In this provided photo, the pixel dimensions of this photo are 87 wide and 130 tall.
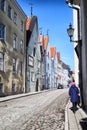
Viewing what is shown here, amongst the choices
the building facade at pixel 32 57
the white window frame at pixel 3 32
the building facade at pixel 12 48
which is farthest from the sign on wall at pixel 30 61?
the white window frame at pixel 3 32

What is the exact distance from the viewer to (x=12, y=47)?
113 feet

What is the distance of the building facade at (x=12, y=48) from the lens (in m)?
31.1

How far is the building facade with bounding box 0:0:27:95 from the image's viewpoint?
31.1m

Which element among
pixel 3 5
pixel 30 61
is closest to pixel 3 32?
pixel 3 5

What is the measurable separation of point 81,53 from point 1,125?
784 cm

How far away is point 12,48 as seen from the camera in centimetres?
3450

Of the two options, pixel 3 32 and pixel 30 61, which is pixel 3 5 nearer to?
pixel 3 32

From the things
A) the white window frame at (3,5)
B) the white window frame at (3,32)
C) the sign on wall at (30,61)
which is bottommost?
the sign on wall at (30,61)

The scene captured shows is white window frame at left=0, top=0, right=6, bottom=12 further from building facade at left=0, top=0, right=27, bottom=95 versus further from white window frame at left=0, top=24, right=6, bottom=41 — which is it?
white window frame at left=0, top=24, right=6, bottom=41

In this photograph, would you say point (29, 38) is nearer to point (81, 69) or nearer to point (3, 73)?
point (3, 73)

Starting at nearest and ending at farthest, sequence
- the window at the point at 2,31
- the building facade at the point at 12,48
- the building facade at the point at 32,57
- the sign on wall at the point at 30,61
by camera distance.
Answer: the window at the point at 2,31 → the building facade at the point at 12,48 → the building facade at the point at 32,57 → the sign on wall at the point at 30,61

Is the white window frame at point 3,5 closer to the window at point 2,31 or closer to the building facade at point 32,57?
the window at point 2,31

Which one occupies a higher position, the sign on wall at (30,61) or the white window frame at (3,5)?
the white window frame at (3,5)

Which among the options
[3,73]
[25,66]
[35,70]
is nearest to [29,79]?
[25,66]
